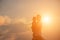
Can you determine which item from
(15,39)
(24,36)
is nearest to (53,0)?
(24,36)

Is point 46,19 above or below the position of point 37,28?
above

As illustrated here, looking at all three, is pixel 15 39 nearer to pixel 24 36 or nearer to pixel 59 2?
pixel 24 36

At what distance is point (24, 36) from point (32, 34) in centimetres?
16

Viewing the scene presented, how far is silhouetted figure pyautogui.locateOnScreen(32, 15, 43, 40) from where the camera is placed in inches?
73.2

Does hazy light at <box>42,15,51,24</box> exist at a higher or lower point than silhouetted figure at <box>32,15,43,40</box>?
higher

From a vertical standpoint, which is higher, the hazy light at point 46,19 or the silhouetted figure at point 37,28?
the hazy light at point 46,19

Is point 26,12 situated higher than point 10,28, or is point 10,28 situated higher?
point 26,12

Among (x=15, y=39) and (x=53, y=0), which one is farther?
(x=53, y=0)

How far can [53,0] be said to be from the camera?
1.97 meters

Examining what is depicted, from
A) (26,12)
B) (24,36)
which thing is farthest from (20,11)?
(24,36)

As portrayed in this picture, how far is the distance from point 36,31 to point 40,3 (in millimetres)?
573

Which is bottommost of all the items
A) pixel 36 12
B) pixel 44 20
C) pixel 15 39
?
pixel 15 39

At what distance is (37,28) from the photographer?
1890 millimetres

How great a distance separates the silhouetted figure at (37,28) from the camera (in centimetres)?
186
